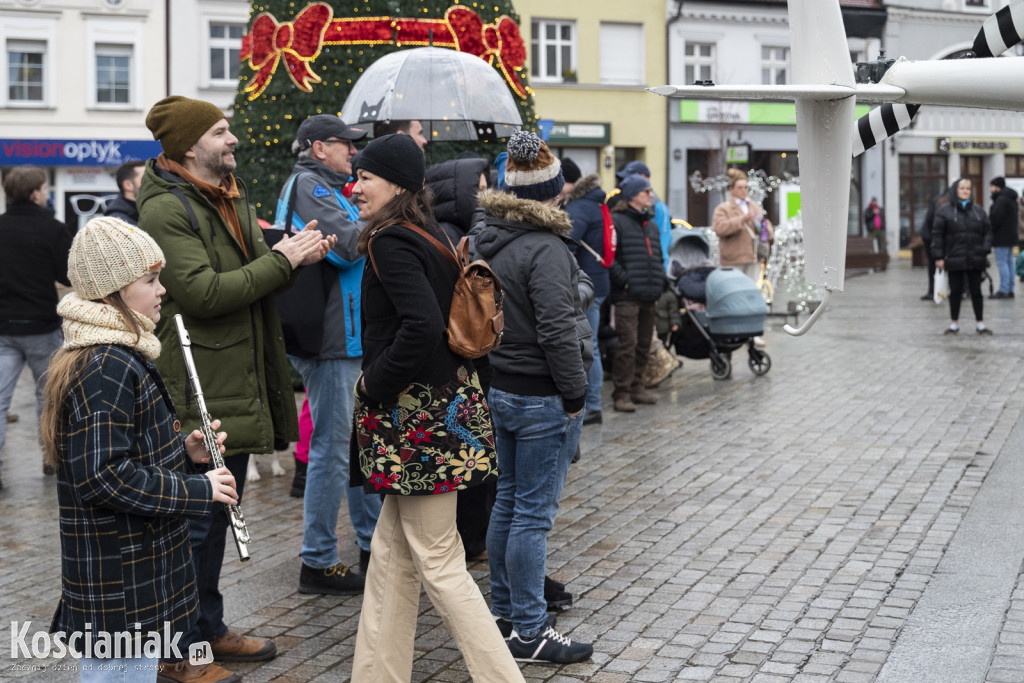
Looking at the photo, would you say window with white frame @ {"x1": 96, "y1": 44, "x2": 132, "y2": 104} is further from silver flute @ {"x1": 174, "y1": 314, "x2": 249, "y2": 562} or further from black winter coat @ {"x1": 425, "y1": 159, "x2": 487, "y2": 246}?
silver flute @ {"x1": 174, "y1": 314, "x2": 249, "y2": 562}

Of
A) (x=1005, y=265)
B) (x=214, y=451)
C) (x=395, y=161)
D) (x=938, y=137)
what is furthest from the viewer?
(x=938, y=137)

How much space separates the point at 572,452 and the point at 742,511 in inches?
91.6

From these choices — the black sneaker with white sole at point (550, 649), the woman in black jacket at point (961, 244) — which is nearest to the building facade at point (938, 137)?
the woman in black jacket at point (961, 244)

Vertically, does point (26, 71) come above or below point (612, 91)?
below

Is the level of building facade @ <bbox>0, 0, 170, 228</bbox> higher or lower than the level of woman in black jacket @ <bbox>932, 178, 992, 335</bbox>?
higher

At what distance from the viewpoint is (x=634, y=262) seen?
1032 cm

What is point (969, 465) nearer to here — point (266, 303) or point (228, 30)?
point (266, 303)

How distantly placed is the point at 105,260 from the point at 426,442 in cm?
117

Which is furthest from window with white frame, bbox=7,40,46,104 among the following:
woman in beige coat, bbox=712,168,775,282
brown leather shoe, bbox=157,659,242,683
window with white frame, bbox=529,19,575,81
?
brown leather shoe, bbox=157,659,242,683

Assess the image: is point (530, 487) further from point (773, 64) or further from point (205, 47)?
point (773, 64)

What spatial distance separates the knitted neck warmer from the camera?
131 inches

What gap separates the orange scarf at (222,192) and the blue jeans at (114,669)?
183 cm

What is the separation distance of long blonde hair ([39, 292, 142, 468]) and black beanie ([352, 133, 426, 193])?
4.01ft

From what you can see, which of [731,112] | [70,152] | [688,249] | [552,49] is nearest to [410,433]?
[688,249]
